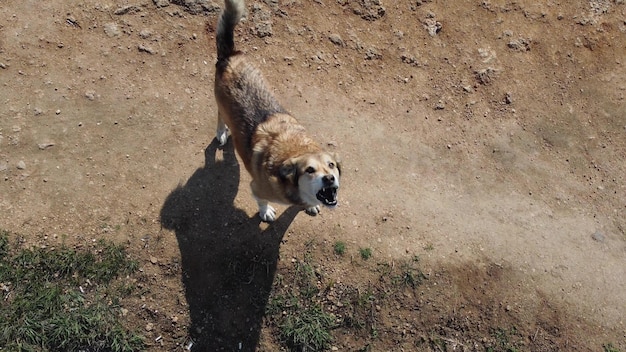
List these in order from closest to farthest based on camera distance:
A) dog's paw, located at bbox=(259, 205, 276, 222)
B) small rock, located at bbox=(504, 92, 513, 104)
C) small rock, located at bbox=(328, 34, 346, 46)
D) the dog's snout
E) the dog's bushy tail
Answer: the dog's snout < the dog's bushy tail < dog's paw, located at bbox=(259, 205, 276, 222) < small rock, located at bbox=(328, 34, 346, 46) < small rock, located at bbox=(504, 92, 513, 104)

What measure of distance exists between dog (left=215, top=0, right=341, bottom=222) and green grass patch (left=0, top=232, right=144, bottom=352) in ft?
9.42

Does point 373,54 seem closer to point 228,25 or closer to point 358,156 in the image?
point 358,156

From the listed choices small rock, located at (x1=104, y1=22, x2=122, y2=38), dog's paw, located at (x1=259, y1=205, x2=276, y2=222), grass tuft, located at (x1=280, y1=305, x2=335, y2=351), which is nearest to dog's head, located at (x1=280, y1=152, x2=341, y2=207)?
dog's paw, located at (x1=259, y1=205, x2=276, y2=222)

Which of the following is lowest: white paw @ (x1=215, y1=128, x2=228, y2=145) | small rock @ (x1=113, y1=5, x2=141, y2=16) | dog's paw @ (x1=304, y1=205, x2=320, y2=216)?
dog's paw @ (x1=304, y1=205, x2=320, y2=216)

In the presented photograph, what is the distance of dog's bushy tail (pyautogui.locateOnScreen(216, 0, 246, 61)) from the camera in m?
6.93

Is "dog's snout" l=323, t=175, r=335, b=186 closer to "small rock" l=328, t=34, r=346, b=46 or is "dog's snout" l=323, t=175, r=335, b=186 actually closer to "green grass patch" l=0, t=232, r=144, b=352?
"green grass patch" l=0, t=232, r=144, b=352

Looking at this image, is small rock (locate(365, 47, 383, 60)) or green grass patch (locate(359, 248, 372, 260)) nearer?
green grass patch (locate(359, 248, 372, 260))

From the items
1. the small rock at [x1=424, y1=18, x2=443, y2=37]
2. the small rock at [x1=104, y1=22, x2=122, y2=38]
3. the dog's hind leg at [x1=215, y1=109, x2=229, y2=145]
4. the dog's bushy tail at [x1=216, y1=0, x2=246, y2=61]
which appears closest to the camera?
the dog's bushy tail at [x1=216, y1=0, x2=246, y2=61]

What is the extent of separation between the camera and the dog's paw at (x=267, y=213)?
817cm

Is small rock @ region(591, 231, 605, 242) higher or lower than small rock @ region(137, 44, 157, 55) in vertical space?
lower

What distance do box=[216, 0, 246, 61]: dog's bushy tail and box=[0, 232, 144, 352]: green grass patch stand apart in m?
3.74

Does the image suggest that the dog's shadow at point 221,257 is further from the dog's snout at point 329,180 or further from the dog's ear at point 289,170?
the dog's snout at point 329,180

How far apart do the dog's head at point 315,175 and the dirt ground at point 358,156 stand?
2047mm

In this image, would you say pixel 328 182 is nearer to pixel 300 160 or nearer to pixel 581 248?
pixel 300 160
